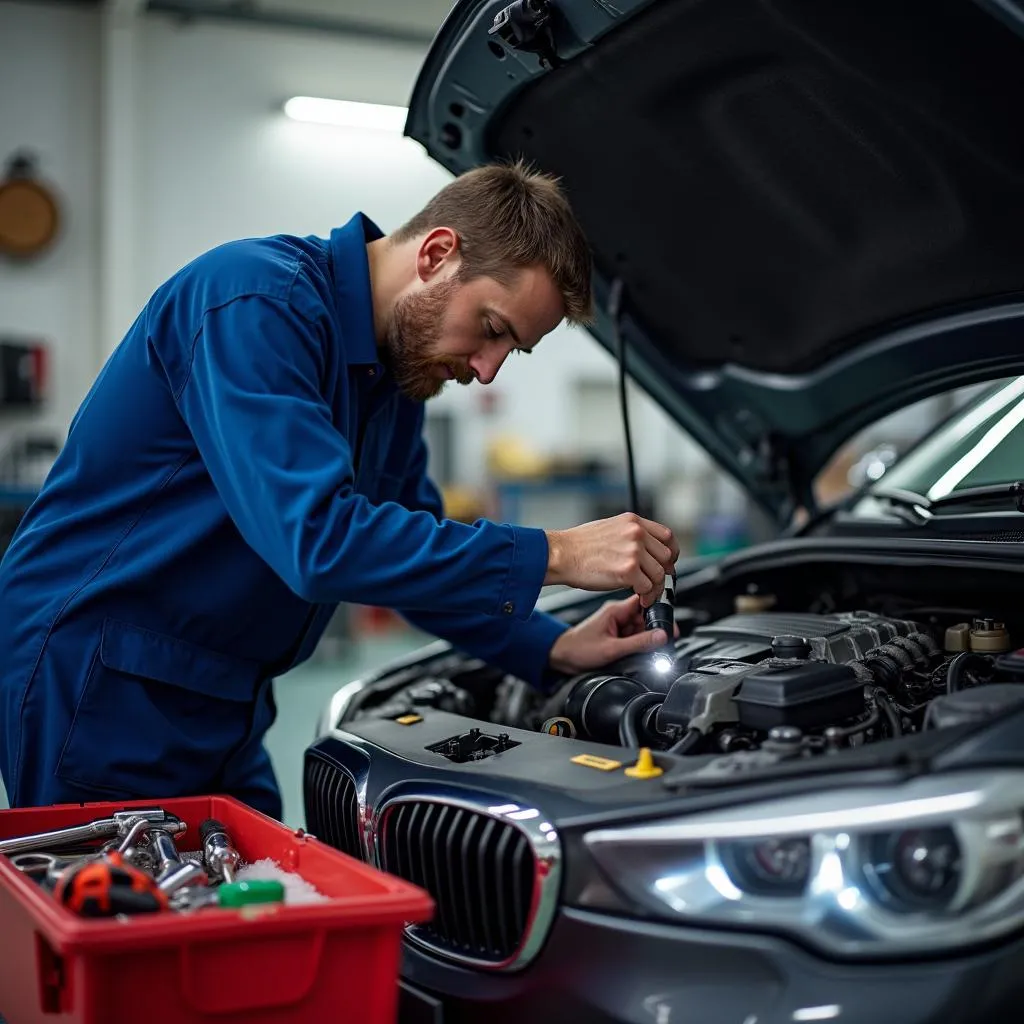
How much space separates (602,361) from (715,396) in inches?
256

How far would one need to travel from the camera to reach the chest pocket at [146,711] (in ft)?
4.98

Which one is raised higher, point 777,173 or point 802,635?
point 777,173

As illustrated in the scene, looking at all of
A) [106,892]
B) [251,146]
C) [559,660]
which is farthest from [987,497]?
[251,146]

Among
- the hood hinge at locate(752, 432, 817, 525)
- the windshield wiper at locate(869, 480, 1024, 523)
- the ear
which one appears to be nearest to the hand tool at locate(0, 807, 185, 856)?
the ear

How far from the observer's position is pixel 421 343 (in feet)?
5.26

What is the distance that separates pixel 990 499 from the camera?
186 cm

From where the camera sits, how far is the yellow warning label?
1230 mm

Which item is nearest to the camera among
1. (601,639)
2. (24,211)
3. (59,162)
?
(601,639)

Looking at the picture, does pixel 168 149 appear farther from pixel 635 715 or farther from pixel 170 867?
pixel 170 867

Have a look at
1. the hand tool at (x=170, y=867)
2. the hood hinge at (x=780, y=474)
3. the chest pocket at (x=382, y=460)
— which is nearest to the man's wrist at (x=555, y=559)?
the chest pocket at (x=382, y=460)

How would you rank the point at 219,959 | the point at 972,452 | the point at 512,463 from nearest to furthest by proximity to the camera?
the point at 219,959, the point at 972,452, the point at 512,463

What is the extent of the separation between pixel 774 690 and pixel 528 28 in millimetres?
959

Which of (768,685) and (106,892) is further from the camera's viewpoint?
(768,685)

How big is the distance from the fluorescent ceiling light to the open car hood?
5.61m
